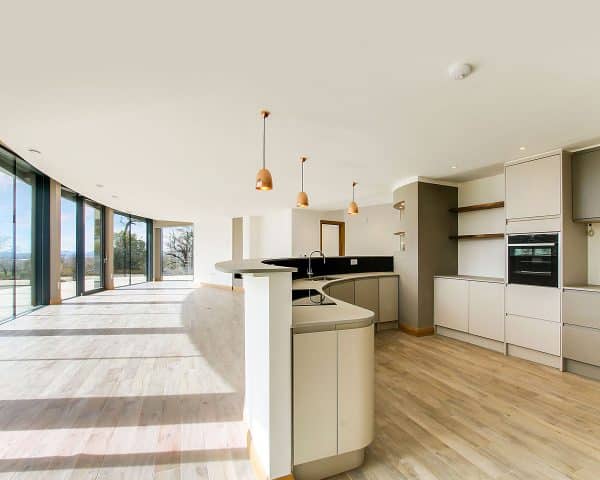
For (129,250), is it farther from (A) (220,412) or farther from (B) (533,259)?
(B) (533,259)

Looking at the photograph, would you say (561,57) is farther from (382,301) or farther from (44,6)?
(382,301)

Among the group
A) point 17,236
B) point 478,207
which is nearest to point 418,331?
point 478,207

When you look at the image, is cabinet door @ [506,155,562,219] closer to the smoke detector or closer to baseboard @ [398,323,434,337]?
baseboard @ [398,323,434,337]

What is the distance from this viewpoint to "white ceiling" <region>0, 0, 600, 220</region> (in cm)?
164

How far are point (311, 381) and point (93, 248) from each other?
9447 millimetres

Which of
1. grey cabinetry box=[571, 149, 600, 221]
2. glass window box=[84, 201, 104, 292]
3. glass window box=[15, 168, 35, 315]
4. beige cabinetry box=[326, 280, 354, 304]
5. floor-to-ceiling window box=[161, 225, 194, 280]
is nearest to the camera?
grey cabinetry box=[571, 149, 600, 221]

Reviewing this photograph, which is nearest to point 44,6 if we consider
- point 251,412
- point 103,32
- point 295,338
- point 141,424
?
point 103,32

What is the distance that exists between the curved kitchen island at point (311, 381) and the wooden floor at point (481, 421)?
0.26 meters

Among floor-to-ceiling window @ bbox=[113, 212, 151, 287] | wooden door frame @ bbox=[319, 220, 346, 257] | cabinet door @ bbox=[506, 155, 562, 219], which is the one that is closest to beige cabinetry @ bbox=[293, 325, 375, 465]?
cabinet door @ bbox=[506, 155, 562, 219]

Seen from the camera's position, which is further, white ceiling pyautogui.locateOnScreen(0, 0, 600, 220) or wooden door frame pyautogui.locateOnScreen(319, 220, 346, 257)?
wooden door frame pyautogui.locateOnScreen(319, 220, 346, 257)

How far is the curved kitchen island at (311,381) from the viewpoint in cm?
171

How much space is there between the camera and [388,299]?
5.33 m

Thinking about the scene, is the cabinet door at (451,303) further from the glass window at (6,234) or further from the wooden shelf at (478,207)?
the glass window at (6,234)

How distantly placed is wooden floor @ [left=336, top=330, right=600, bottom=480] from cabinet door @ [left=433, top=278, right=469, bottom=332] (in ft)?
2.75
